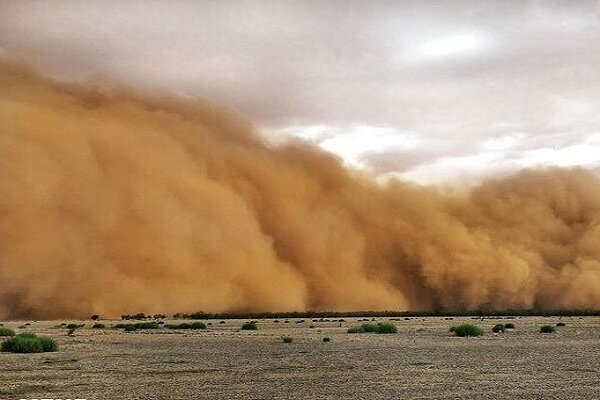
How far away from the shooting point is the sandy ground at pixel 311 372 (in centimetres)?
1798

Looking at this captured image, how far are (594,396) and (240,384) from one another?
29.8ft

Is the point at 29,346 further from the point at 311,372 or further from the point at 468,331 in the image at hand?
the point at 468,331

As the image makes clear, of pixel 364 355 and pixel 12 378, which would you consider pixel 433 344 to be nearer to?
pixel 364 355

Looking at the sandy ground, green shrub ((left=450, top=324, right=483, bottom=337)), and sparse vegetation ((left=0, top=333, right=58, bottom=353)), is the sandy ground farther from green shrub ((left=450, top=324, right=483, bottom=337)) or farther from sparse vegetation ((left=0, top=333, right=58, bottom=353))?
green shrub ((left=450, top=324, right=483, bottom=337))

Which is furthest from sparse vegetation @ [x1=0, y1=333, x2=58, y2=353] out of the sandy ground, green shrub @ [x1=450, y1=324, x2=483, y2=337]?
green shrub @ [x1=450, y1=324, x2=483, y2=337]

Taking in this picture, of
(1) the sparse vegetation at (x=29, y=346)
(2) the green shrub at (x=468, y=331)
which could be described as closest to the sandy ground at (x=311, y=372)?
(1) the sparse vegetation at (x=29, y=346)

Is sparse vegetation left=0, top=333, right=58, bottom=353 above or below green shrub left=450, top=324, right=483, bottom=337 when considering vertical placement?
above

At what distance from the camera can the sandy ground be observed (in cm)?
1798

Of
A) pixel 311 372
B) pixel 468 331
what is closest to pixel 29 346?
pixel 311 372

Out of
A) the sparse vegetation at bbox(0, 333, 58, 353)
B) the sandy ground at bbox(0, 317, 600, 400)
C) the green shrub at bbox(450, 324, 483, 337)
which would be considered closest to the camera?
the sandy ground at bbox(0, 317, 600, 400)

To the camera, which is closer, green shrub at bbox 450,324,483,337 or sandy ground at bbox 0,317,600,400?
sandy ground at bbox 0,317,600,400

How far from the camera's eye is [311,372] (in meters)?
23.5

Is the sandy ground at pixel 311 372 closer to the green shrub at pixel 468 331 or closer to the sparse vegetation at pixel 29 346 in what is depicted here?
the sparse vegetation at pixel 29 346

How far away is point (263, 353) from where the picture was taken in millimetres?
32938
